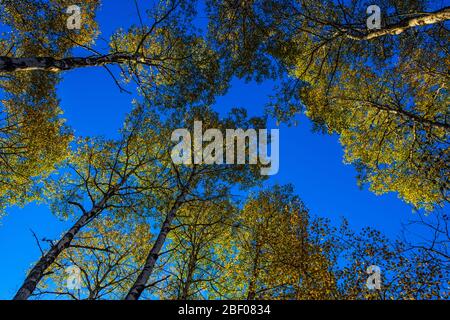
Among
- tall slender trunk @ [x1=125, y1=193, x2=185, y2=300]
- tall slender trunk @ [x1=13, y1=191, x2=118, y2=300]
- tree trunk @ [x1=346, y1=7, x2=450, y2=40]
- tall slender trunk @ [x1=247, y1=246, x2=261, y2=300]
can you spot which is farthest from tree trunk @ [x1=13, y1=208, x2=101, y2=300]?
tree trunk @ [x1=346, y1=7, x2=450, y2=40]

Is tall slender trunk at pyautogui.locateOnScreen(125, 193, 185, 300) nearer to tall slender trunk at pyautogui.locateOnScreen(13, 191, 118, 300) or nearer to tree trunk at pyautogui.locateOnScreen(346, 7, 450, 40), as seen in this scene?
tall slender trunk at pyautogui.locateOnScreen(13, 191, 118, 300)

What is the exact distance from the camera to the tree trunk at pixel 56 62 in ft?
20.7

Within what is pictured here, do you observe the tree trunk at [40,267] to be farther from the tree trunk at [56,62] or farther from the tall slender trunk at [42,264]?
the tree trunk at [56,62]

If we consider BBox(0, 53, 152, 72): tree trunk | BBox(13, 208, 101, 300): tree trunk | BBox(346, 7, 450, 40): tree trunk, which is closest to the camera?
BBox(0, 53, 152, 72): tree trunk

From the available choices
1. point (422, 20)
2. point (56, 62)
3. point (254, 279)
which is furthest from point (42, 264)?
point (422, 20)

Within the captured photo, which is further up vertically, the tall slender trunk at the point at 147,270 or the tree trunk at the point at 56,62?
the tree trunk at the point at 56,62

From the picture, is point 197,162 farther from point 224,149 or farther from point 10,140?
point 10,140

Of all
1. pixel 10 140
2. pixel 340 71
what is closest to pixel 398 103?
pixel 340 71

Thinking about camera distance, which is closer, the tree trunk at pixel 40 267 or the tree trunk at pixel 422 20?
the tree trunk at pixel 40 267

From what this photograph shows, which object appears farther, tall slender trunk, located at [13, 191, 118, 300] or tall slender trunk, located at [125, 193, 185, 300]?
tall slender trunk, located at [125, 193, 185, 300]

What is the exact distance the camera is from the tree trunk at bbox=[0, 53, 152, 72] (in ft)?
20.7

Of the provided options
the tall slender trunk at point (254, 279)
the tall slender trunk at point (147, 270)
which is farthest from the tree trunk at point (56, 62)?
the tall slender trunk at point (254, 279)
